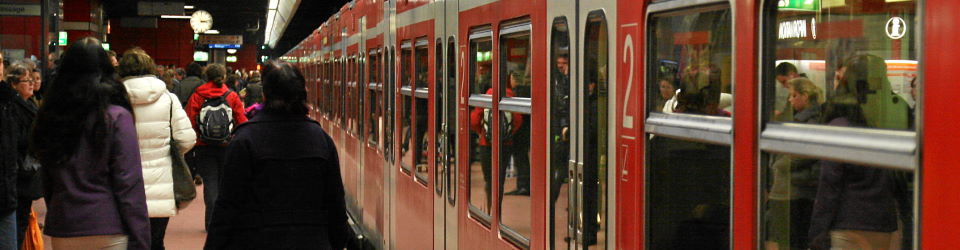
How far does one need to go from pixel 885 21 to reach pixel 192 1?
36.3m

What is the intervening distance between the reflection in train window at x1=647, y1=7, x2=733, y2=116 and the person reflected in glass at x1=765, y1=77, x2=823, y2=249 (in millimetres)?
251

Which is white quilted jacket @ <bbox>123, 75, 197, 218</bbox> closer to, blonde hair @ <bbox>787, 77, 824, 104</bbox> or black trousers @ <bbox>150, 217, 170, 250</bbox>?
black trousers @ <bbox>150, 217, 170, 250</bbox>

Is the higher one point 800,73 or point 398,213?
point 800,73

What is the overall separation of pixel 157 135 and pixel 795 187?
421 cm

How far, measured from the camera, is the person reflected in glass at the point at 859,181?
2062mm

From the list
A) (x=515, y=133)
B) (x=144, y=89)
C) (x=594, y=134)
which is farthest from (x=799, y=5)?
(x=144, y=89)

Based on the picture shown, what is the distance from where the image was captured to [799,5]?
2.32m

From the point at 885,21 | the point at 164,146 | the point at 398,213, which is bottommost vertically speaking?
the point at 398,213

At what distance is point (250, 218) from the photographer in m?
4.33

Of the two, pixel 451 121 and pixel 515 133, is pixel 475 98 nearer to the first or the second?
pixel 515 133

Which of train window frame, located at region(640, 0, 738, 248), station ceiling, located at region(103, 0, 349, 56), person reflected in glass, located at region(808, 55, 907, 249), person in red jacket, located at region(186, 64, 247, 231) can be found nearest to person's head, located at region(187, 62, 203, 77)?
person in red jacket, located at region(186, 64, 247, 231)

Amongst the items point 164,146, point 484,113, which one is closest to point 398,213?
point 164,146

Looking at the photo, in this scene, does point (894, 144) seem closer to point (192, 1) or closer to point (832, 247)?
point (832, 247)

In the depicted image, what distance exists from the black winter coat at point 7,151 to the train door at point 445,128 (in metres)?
1.88
